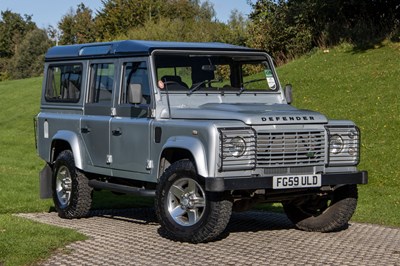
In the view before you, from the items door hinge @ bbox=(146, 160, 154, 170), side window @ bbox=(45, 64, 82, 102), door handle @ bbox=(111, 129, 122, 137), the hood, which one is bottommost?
door hinge @ bbox=(146, 160, 154, 170)

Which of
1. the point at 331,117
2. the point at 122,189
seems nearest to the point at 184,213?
the point at 122,189

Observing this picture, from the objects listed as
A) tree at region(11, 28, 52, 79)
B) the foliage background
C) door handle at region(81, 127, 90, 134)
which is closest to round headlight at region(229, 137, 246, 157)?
door handle at region(81, 127, 90, 134)

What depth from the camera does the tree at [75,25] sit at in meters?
84.1

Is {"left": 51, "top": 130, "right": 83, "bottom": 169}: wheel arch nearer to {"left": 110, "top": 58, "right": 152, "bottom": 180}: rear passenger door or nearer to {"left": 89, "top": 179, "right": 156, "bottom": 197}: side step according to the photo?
{"left": 89, "top": 179, "right": 156, "bottom": 197}: side step

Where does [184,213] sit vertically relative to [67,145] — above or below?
below

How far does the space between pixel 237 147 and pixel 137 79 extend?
2.25 meters

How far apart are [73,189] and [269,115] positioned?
11.7ft

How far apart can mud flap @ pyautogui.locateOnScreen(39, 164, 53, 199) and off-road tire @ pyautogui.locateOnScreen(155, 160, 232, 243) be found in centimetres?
324

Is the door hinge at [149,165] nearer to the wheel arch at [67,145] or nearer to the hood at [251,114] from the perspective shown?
the hood at [251,114]

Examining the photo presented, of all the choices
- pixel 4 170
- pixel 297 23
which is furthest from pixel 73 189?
pixel 297 23

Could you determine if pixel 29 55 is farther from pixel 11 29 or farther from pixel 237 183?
pixel 237 183

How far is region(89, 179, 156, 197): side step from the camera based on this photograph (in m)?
9.95

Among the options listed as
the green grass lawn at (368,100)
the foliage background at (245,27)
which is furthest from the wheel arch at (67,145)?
the foliage background at (245,27)

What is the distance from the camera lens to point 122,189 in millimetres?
10594
